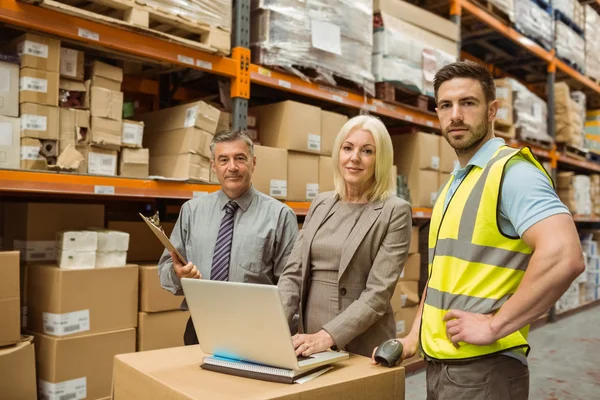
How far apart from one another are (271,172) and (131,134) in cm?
89

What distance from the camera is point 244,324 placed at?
3.80ft

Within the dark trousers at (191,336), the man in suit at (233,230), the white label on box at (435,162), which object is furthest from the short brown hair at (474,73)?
the white label on box at (435,162)

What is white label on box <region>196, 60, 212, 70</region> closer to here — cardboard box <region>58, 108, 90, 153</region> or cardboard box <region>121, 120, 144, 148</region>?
cardboard box <region>121, 120, 144, 148</region>

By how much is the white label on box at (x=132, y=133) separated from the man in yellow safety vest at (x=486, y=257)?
1.83 metres

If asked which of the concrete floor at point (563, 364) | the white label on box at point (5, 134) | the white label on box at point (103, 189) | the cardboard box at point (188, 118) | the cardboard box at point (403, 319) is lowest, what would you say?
the concrete floor at point (563, 364)

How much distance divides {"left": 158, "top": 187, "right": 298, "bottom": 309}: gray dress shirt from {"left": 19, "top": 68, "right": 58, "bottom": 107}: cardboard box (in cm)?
85

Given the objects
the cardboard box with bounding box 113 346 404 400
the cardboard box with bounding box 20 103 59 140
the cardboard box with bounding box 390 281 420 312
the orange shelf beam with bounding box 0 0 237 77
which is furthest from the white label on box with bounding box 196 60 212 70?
the cardboard box with bounding box 390 281 420 312

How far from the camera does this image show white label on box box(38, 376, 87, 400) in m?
2.34

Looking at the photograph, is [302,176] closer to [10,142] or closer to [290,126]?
[290,126]

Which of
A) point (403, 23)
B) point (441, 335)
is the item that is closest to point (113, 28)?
point (441, 335)

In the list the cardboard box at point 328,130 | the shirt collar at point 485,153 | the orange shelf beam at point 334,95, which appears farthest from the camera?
the cardboard box at point 328,130

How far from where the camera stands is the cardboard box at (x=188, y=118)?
2895mm

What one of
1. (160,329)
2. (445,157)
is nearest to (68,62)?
(160,329)

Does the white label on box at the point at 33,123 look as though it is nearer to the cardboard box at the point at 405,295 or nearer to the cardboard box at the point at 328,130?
the cardboard box at the point at 328,130
